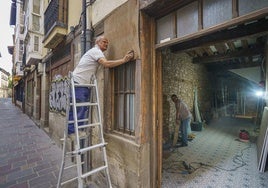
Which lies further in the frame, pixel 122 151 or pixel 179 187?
pixel 179 187

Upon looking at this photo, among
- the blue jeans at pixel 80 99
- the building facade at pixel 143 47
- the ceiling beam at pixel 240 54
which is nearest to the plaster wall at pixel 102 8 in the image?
the building facade at pixel 143 47

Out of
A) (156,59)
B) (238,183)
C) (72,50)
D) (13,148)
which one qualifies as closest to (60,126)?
(13,148)

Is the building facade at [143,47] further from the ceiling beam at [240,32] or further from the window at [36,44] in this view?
the window at [36,44]

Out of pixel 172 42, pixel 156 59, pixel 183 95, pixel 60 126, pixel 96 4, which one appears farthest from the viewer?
pixel 183 95

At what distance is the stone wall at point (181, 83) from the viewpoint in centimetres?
589

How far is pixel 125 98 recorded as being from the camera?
2.68 m

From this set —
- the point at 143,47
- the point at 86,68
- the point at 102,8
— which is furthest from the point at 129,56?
the point at 102,8

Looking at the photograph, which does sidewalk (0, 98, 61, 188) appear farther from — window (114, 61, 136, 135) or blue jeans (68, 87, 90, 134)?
window (114, 61, 136, 135)

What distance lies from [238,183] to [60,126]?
15.6 feet

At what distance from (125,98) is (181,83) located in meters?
4.90

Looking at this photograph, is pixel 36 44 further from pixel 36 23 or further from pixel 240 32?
pixel 240 32

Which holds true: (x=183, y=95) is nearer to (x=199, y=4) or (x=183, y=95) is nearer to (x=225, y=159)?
(x=225, y=159)

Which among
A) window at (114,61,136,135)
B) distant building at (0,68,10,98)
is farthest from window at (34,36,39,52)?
distant building at (0,68,10,98)

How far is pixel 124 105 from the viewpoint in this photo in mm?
2682
